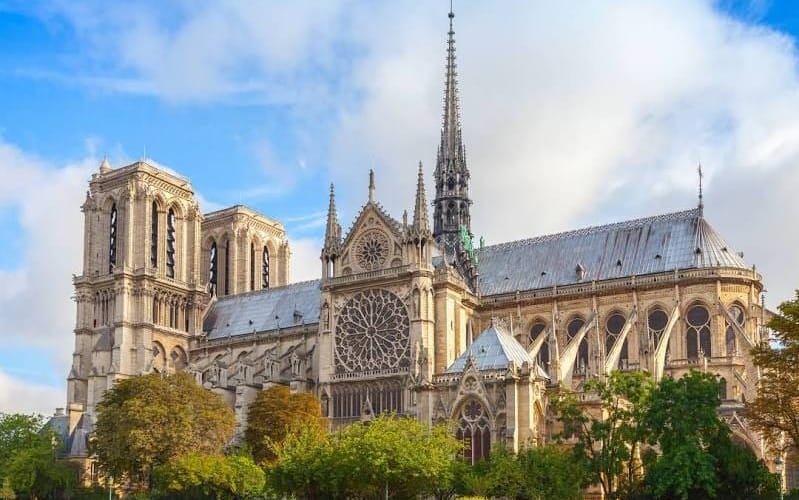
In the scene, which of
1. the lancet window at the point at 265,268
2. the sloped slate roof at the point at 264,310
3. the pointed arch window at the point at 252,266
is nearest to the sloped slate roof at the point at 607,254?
the sloped slate roof at the point at 264,310

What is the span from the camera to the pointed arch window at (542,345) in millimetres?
72438

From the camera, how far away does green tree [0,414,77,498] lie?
229ft

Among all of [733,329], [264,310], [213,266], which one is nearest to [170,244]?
[264,310]

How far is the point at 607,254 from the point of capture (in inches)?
2990

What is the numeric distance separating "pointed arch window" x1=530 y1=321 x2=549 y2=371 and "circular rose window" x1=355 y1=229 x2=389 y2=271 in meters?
10.9

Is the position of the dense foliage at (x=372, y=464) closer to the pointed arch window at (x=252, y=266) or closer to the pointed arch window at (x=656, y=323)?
the pointed arch window at (x=656, y=323)

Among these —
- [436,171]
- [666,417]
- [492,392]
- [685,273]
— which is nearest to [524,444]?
[492,392]

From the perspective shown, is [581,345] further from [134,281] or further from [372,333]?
[134,281]

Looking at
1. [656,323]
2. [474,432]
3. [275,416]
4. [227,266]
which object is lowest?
[474,432]

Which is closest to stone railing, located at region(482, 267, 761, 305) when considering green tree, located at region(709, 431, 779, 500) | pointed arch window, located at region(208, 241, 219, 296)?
green tree, located at region(709, 431, 779, 500)

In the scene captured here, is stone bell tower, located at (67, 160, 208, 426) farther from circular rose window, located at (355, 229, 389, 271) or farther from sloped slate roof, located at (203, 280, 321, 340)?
→ circular rose window, located at (355, 229, 389, 271)

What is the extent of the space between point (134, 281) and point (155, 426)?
1060 inches

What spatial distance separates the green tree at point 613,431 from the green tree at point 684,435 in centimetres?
115

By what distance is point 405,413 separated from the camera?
67750 millimetres
